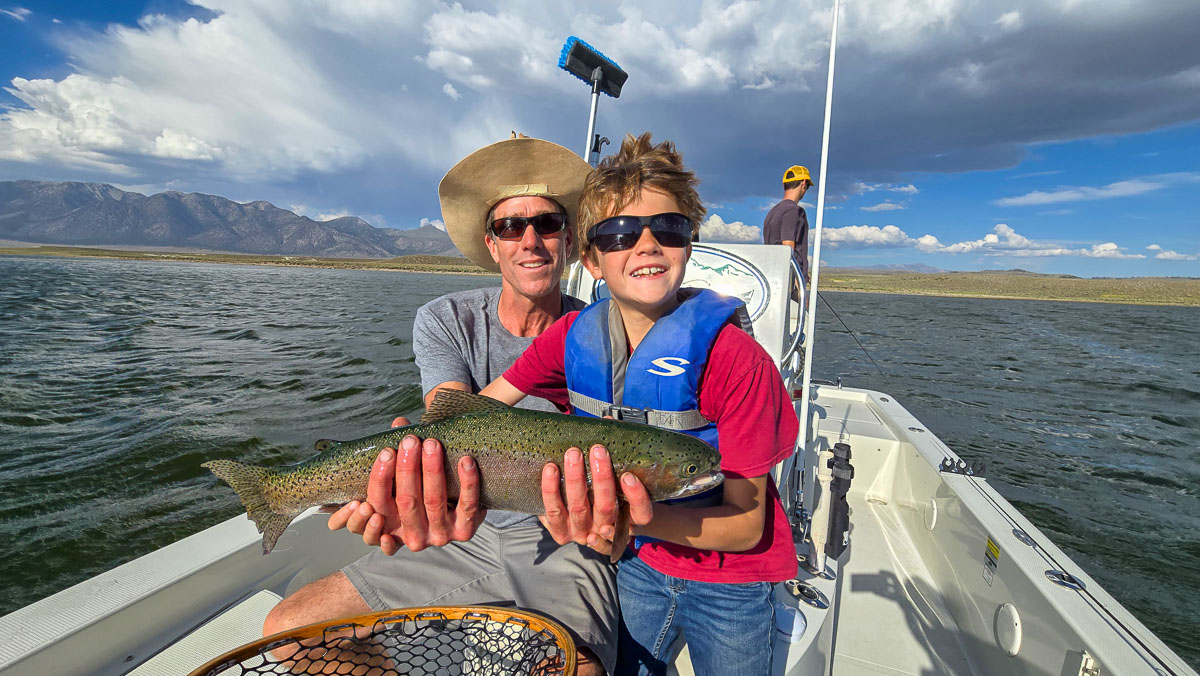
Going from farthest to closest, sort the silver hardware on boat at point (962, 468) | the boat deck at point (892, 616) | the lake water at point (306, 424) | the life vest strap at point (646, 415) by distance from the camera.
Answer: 1. the lake water at point (306, 424)
2. the silver hardware on boat at point (962, 468)
3. the boat deck at point (892, 616)
4. the life vest strap at point (646, 415)

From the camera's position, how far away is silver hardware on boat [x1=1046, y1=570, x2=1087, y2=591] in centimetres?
301

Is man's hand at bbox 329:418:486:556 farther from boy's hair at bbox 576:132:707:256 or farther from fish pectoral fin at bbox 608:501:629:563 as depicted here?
boy's hair at bbox 576:132:707:256

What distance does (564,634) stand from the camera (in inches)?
88.7

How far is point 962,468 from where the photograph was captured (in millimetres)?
5043

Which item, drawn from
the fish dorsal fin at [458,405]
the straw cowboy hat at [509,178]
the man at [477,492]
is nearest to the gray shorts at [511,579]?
the man at [477,492]

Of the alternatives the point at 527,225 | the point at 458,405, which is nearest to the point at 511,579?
the point at 458,405

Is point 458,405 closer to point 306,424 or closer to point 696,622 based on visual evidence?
point 696,622

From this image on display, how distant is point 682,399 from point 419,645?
5.65ft

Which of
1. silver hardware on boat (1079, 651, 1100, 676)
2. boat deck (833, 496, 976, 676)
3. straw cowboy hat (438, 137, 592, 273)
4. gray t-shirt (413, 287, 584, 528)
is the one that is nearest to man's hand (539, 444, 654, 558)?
gray t-shirt (413, 287, 584, 528)

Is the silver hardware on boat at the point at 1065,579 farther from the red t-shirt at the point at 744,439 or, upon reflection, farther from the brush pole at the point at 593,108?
the brush pole at the point at 593,108

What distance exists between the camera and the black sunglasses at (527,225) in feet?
12.0

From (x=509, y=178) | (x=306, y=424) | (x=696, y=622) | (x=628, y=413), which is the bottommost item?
(x=306, y=424)

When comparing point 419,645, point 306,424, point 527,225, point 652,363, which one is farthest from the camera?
point 306,424

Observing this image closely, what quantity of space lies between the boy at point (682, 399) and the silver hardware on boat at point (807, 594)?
1091 millimetres
